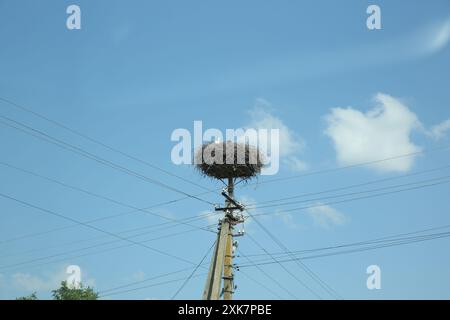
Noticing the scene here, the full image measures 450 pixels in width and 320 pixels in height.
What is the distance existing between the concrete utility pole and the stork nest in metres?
0.72

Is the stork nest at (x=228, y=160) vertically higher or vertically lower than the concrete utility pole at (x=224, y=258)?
higher

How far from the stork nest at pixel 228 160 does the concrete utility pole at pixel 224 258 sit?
0.72 m

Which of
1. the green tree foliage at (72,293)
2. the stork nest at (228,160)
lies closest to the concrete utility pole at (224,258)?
the stork nest at (228,160)

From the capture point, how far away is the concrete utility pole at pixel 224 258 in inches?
1000

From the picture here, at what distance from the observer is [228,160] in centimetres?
2934

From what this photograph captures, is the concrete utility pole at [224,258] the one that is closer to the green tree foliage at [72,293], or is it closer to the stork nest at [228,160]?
the stork nest at [228,160]

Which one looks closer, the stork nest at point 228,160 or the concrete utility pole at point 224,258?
the concrete utility pole at point 224,258

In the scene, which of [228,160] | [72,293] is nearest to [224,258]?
[228,160]
